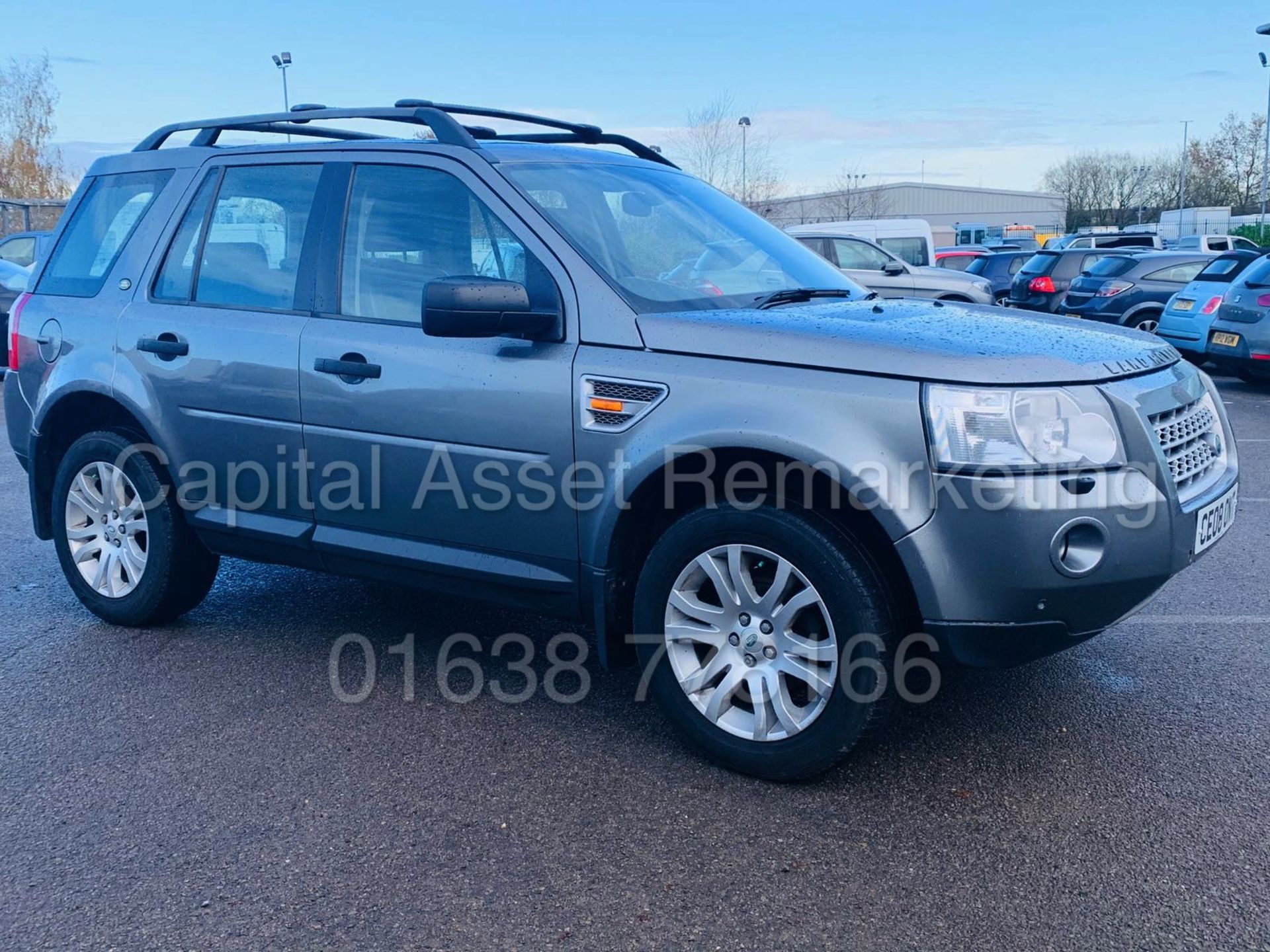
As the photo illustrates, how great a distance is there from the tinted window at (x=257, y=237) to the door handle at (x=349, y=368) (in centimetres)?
35

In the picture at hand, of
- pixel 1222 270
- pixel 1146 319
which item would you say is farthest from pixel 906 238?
pixel 1222 270

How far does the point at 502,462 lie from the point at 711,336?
2.60 feet

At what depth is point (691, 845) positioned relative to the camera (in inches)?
123

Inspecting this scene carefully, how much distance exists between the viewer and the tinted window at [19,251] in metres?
19.1

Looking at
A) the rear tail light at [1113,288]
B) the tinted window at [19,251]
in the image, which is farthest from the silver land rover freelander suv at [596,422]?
the tinted window at [19,251]

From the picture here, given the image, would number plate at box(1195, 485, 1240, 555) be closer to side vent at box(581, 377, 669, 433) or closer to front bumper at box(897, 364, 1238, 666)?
front bumper at box(897, 364, 1238, 666)

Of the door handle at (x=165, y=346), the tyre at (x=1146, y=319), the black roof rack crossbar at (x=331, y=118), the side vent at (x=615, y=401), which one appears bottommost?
the tyre at (x=1146, y=319)

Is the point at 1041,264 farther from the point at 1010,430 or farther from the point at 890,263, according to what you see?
the point at 1010,430

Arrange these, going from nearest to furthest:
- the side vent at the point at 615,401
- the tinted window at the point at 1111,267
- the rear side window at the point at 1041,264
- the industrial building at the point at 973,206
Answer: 1. the side vent at the point at 615,401
2. the tinted window at the point at 1111,267
3. the rear side window at the point at 1041,264
4. the industrial building at the point at 973,206

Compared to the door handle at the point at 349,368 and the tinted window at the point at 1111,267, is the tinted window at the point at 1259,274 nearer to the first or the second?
the tinted window at the point at 1111,267

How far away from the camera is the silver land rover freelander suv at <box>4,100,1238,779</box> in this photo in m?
3.14

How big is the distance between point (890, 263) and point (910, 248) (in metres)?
6.52

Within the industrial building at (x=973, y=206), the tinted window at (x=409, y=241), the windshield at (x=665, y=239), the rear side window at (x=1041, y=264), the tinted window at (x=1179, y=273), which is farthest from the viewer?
the industrial building at (x=973, y=206)

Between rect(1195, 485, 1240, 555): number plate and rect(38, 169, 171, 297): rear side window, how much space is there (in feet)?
13.2
